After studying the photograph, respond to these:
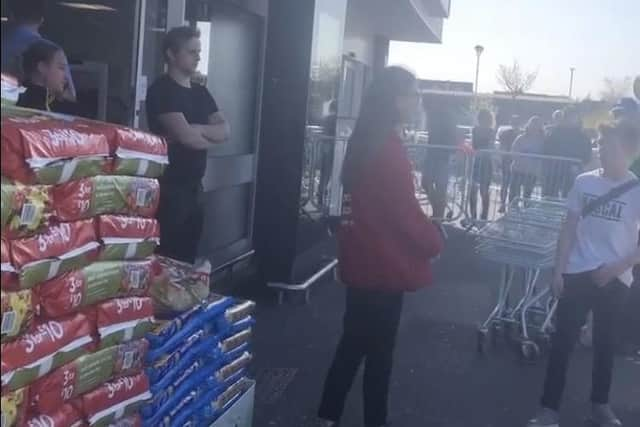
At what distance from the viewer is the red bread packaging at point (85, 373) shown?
3.10m

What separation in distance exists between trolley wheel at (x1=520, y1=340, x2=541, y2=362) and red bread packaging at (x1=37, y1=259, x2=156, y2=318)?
3.90 metres

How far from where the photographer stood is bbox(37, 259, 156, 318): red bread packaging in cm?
308

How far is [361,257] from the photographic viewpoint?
487 centimetres

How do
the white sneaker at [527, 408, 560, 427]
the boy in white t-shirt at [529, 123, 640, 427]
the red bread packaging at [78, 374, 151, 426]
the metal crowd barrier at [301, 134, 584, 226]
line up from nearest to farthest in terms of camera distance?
the red bread packaging at [78, 374, 151, 426] → the boy in white t-shirt at [529, 123, 640, 427] → the white sneaker at [527, 408, 560, 427] → the metal crowd barrier at [301, 134, 584, 226]

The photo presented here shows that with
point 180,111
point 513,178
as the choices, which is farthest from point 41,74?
point 513,178

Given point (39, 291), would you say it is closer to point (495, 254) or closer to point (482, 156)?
point (495, 254)

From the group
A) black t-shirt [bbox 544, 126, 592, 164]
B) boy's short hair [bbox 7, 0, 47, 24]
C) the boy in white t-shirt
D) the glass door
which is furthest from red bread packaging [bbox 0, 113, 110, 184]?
black t-shirt [bbox 544, 126, 592, 164]

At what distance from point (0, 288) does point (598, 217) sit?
362 cm

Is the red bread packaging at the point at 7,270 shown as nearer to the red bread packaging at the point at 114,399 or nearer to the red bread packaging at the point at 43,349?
the red bread packaging at the point at 43,349

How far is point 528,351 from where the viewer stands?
7039 millimetres

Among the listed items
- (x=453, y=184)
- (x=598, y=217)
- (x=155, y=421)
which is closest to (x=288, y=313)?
(x=598, y=217)

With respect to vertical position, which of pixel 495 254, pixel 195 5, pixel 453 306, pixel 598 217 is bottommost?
pixel 453 306

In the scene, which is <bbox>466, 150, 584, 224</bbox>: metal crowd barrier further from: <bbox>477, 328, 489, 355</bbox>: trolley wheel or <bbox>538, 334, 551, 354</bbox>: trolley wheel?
<bbox>477, 328, 489, 355</bbox>: trolley wheel

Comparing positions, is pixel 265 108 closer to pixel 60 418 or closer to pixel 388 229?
pixel 388 229
